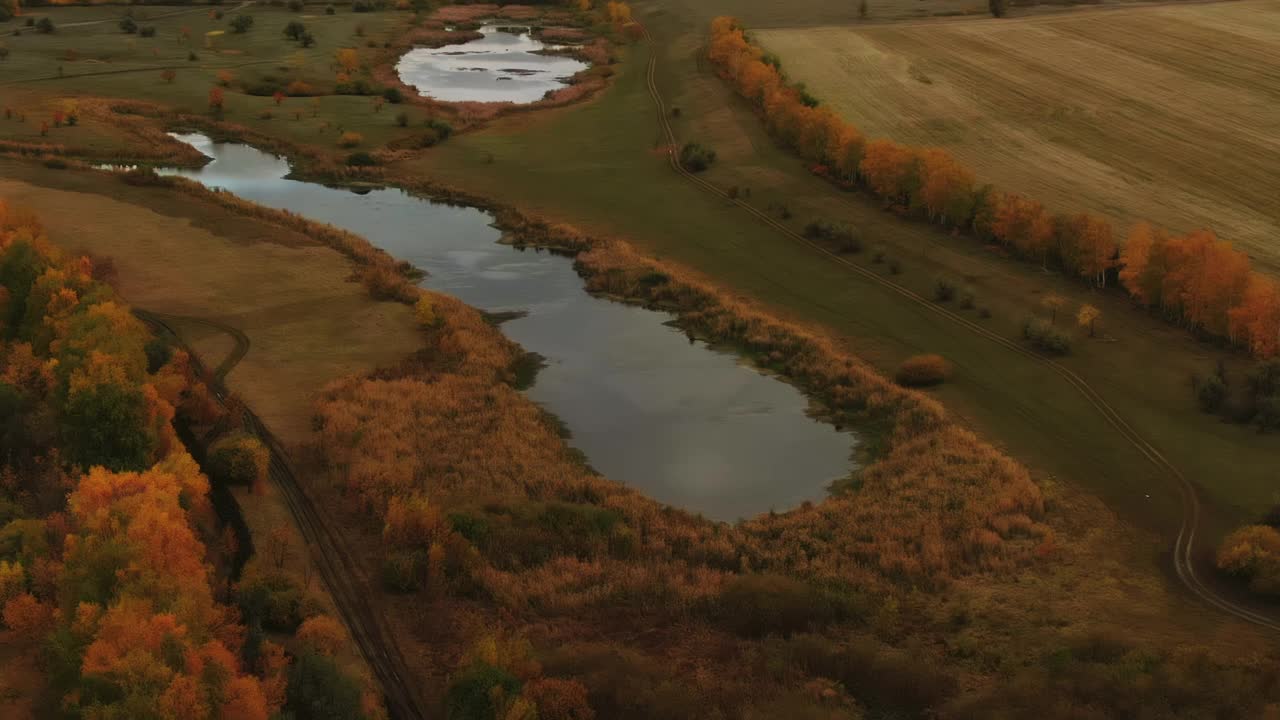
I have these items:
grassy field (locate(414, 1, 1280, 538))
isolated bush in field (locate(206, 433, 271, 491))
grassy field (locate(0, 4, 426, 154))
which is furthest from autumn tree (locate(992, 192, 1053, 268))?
grassy field (locate(0, 4, 426, 154))

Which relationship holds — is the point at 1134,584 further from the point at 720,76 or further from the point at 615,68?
the point at 615,68

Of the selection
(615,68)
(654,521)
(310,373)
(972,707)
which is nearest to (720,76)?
(615,68)

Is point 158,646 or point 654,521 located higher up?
point 158,646

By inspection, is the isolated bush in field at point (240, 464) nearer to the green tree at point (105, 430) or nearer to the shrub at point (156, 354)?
the green tree at point (105, 430)

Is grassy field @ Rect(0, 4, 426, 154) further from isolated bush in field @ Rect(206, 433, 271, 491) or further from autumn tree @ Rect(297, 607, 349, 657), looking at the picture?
autumn tree @ Rect(297, 607, 349, 657)

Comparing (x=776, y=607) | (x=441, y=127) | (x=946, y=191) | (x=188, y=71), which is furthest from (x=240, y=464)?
(x=188, y=71)

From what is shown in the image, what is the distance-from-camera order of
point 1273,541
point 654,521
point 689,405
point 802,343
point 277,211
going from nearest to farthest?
point 1273,541, point 654,521, point 689,405, point 802,343, point 277,211

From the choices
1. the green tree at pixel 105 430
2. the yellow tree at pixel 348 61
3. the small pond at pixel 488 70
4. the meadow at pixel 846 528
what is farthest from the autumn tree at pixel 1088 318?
the yellow tree at pixel 348 61
